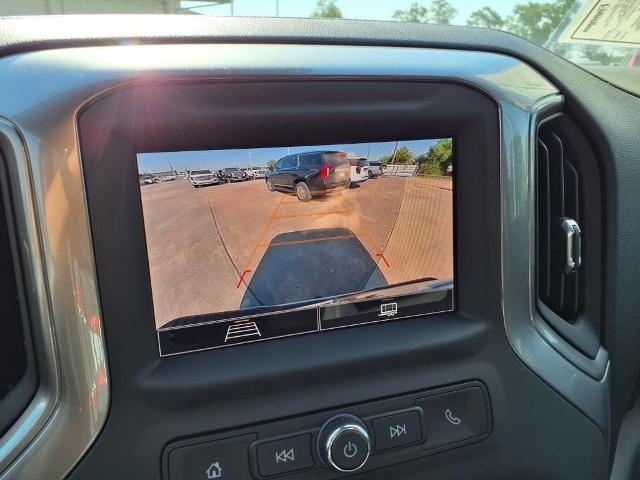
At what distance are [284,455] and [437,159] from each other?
0.68m

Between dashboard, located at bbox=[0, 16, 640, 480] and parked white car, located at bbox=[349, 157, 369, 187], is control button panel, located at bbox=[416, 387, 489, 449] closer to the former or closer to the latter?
dashboard, located at bbox=[0, 16, 640, 480]

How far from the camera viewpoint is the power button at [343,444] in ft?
3.90

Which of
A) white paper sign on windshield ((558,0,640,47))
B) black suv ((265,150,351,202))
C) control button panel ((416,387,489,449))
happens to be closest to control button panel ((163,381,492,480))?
control button panel ((416,387,489,449))

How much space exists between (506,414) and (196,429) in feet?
2.29

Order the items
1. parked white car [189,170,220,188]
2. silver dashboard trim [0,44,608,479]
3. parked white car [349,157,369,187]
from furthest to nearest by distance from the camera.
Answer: parked white car [349,157,369,187]
parked white car [189,170,220,188]
silver dashboard trim [0,44,608,479]

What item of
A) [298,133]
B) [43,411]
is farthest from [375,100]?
[43,411]

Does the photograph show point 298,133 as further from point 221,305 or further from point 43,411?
point 43,411

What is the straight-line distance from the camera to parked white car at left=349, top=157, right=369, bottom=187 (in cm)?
121

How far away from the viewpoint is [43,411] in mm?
1018

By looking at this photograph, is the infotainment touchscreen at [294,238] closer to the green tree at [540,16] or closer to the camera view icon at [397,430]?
the camera view icon at [397,430]

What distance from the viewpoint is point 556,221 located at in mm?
1385

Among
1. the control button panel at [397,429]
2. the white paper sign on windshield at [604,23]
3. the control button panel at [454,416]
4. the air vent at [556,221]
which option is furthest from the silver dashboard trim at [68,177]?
the white paper sign on windshield at [604,23]

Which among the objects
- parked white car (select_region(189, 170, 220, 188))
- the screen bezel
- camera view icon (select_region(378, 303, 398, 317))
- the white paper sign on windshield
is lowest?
camera view icon (select_region(378, 303, 398, 317))

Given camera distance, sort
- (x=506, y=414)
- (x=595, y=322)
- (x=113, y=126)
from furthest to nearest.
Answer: (x=595, y=322)
(x=506, y=414)
(x=113, y=126)
